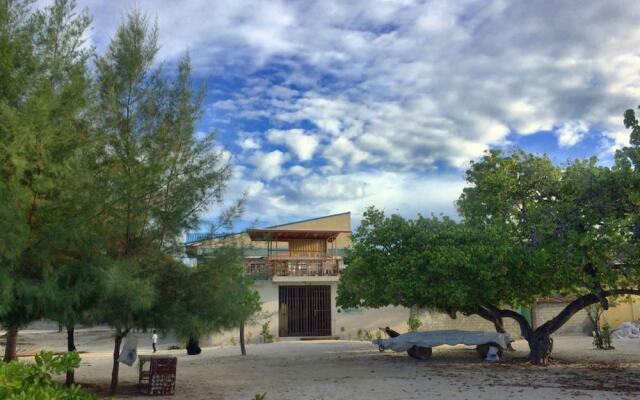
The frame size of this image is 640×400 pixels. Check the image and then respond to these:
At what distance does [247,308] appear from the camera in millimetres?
12289

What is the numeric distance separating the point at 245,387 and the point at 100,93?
6702 millimetres

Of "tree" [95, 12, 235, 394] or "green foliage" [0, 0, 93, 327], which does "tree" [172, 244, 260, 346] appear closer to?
"tree" [95, 12, 235, 394]

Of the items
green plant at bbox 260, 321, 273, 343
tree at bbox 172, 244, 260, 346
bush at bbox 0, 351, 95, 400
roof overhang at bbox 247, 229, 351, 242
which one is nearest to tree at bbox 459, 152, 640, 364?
tree at bbox 172, 244, 260, 346

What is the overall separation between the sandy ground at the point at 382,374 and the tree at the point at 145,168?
2.71 metres

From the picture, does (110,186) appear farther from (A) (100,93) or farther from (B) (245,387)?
(B) (245,387)

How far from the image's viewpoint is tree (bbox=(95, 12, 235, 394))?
10438 mm

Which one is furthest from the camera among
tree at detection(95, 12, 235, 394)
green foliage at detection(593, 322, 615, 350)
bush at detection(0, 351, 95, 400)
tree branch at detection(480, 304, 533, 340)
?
green foliage at detection(593, 322, 615, 350)

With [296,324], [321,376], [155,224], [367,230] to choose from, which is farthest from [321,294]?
[155,224]

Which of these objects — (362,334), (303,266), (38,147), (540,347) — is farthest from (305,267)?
(38,147)

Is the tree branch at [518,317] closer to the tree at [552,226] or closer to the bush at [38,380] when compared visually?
the tree at [552,226]

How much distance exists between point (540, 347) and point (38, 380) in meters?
14.7

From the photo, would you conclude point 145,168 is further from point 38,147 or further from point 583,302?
point 583,302

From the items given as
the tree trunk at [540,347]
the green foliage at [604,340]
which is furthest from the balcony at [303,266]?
the tree trunk at [540,347]

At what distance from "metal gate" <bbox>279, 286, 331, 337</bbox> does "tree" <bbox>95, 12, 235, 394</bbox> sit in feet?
47.4
